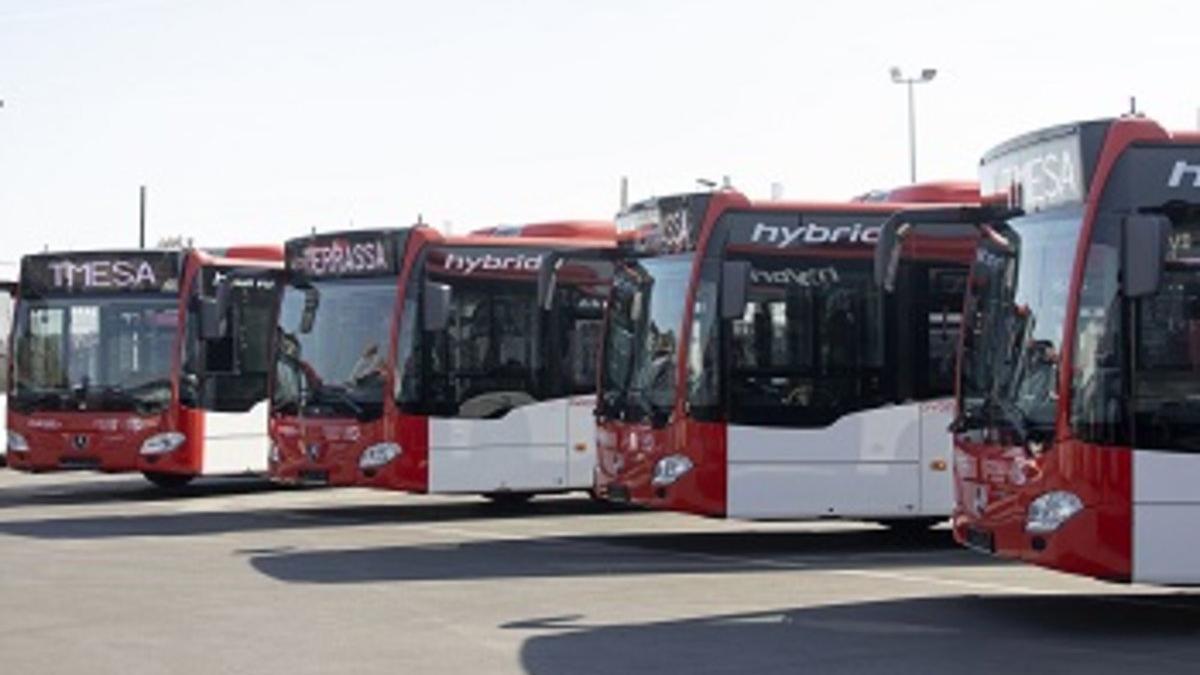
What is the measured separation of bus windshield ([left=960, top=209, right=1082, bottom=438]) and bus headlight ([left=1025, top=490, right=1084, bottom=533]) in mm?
396

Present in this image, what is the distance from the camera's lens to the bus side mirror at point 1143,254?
13.1m

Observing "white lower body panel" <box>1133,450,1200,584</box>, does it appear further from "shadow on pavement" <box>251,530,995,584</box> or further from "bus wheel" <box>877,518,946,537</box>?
"bus wheel" <box>877,518,946,537</box>

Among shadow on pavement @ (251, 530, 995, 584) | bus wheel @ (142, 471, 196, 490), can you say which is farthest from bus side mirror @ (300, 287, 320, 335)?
bus wheel @ (142, 471, 196, 490)

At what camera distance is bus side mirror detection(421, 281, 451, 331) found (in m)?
22.8

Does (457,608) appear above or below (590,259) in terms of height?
Result: below

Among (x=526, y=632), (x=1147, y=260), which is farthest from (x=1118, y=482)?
(x=526, y=632)

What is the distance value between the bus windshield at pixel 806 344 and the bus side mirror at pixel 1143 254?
6.16 metres

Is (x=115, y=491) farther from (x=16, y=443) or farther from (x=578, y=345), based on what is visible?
(x=578, y=345)

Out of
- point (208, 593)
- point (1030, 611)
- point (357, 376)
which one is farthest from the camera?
point (357, 376)

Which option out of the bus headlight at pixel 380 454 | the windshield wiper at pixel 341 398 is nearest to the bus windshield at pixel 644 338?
the bus headlight at pixel 380 454

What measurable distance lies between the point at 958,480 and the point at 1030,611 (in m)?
0.93

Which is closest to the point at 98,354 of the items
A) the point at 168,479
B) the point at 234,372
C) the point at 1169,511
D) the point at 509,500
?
the point at 234,372

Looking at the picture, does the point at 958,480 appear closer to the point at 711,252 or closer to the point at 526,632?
the point at 526,632

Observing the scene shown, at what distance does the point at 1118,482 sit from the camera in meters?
13.4
